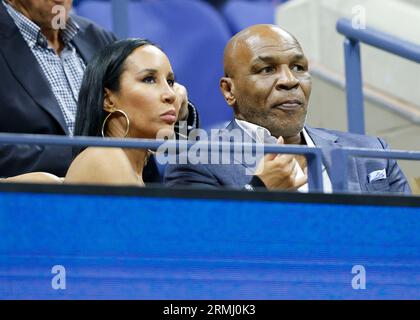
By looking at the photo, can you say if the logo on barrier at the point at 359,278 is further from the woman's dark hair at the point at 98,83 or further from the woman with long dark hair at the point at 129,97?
the woman's dark hair at the point at 98,83

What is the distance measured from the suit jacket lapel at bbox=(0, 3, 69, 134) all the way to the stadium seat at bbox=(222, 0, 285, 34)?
204cm

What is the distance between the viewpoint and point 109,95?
127 inches

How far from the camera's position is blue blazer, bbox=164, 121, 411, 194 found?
10.3ft

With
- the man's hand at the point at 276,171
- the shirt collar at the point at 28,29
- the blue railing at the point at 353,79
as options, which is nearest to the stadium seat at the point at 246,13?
the blue railing at the point at 353,79

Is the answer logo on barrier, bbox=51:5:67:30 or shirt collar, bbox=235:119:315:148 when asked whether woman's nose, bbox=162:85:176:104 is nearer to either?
shirt collar, bbox=235:119:315:148

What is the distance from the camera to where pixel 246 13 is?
561cm

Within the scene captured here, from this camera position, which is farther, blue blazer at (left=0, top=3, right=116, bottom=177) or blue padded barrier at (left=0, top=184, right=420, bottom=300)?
blue blazer at (left=0, top=3, right=116, bottom=177)

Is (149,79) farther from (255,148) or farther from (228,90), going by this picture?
(255,148)

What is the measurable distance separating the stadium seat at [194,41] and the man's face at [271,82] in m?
1.87

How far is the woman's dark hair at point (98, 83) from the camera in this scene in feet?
10.3

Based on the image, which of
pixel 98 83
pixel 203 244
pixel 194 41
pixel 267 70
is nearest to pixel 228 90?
pixel 267 70

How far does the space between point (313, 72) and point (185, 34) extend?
63 cm

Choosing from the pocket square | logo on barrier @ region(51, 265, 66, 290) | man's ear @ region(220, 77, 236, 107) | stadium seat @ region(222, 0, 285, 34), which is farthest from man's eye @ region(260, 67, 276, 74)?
stadium seat @ region(222, 0, 285, 34)

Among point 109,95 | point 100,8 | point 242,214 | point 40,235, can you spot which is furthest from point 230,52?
point 100,8
